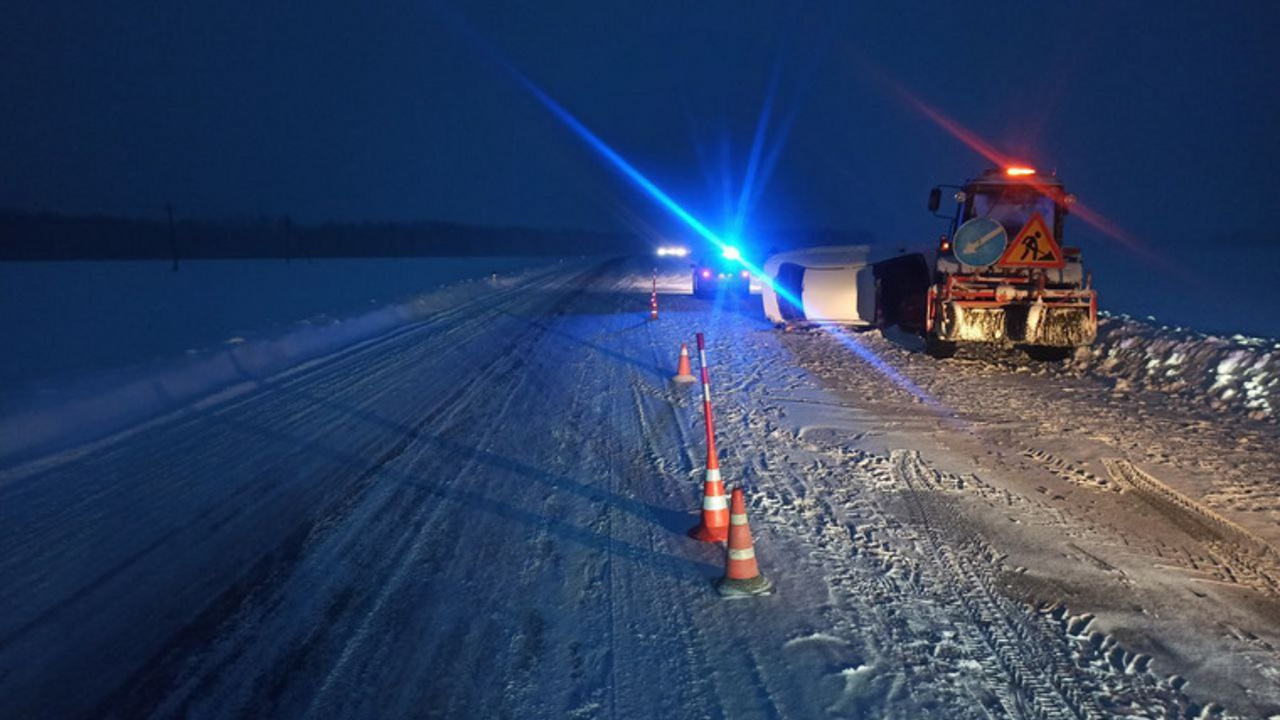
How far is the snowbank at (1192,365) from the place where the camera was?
9.02m

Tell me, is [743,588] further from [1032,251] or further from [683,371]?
[1032,251]

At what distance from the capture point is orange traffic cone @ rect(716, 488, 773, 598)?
435 cm

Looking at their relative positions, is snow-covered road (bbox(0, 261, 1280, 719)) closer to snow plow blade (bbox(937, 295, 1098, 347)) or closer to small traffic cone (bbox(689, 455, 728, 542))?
small traffic cone (bbox(689, 455, 728, 542))

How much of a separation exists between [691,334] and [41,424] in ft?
36.1

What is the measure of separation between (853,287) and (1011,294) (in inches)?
143

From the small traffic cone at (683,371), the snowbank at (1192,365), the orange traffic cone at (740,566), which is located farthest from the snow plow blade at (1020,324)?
the orange traffic cone at (740,566)

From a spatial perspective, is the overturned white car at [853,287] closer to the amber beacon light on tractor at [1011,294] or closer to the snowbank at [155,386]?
the amber beacon light on tractor at [1011,294]

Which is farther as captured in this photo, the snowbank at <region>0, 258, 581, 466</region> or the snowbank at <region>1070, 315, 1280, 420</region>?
the snowbank at <region>1070, 315, 1280, 420</region>

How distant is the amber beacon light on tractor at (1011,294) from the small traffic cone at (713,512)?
812cm

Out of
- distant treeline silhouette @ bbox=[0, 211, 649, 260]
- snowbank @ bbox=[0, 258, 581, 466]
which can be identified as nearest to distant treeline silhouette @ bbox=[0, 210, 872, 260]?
distant treeline silhouette @ bbox=[0, 211, 649, 260]

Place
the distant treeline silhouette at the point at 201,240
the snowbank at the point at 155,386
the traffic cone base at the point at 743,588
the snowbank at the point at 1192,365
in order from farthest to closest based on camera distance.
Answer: the distant treeline silhouette at the point at 201,240
the snowbank at the point at 1192,365
the snowbank at the point at 155,386
the traffic cone base at the point at 743,588

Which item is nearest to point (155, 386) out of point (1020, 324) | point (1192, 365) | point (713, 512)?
point (713, 512)

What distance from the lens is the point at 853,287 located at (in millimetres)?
14797

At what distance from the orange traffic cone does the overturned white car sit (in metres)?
9.90
